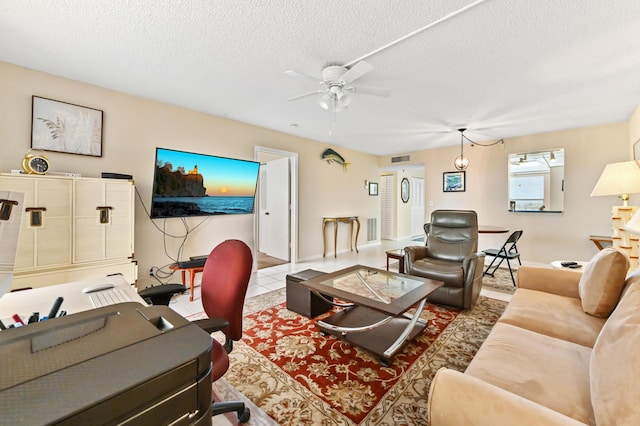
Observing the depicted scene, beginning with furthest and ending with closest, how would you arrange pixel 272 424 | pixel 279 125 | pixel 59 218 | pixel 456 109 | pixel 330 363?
pixel 279 125, pixel 456 109, pixel 59 218, pixel 330 363, pixel 272 424

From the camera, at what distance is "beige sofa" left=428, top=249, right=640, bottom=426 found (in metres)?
0.79

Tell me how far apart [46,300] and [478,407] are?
1.80m

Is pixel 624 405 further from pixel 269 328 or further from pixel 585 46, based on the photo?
pixel 585 46

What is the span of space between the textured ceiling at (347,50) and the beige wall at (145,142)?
0.53 feet

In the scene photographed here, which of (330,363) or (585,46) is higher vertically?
(585,46)

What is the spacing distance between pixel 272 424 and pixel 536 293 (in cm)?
211

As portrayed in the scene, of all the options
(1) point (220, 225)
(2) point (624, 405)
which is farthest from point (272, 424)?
(1) point (220, 225)

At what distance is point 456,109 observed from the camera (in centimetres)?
356

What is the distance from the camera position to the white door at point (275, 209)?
5062mm

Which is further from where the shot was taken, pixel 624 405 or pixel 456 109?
pixel 456 109

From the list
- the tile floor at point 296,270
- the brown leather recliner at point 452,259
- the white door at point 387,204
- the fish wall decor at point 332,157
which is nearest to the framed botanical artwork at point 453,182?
the tile floor at point 296,270

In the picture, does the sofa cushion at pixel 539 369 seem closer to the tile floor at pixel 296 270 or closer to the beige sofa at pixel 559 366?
the beige sofa at pixel 559 366

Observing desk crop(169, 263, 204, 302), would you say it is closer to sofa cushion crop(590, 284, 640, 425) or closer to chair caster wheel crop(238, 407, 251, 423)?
chair caster wheel crop(238, 407, 251, 423)

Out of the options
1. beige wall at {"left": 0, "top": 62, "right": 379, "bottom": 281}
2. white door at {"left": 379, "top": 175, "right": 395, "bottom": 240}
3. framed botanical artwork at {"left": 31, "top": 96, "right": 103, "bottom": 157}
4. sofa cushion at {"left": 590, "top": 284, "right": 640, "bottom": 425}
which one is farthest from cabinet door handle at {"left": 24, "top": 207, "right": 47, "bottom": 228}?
white door at {"left": 379, "top": 175, "right": 395, "bottom": 240}
